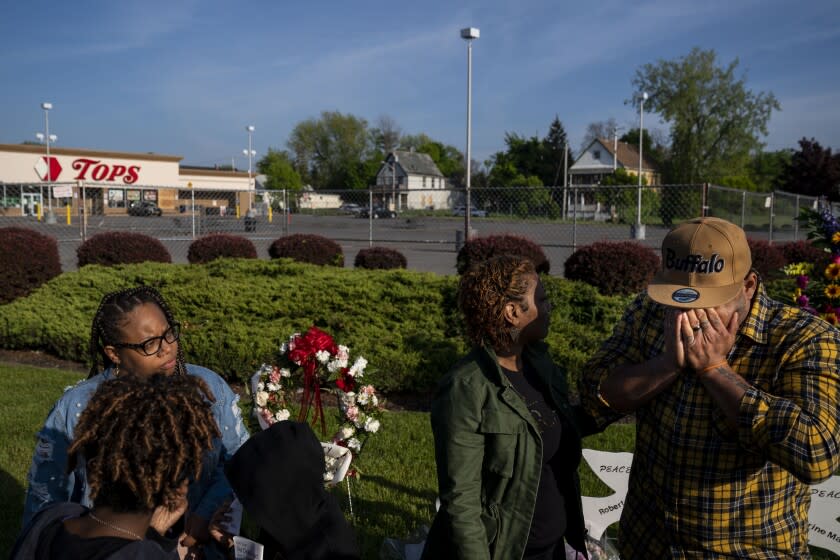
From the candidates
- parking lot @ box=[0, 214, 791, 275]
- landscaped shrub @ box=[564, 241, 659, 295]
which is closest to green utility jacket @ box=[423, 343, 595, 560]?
landscaped shrub @ box=[564, 241, 659, 295]

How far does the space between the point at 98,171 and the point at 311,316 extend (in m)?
46.9

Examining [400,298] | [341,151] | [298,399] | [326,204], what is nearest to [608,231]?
[400,298]

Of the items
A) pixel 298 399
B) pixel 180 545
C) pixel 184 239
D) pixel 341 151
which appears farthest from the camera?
pixel 341 151

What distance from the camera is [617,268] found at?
9.69m

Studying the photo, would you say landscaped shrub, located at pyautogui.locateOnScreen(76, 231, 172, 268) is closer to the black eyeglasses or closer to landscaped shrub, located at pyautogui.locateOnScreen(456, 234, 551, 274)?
landscaped shrub, located at pyautogui.locateOnScreen(456, 234, 551, 274)

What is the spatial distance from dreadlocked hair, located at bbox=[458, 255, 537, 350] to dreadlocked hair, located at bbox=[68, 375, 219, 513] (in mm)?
987

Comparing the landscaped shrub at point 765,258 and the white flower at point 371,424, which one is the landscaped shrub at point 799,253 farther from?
the white flower at point 371,424

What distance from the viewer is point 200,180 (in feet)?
181

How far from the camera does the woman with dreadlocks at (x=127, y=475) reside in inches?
69.1

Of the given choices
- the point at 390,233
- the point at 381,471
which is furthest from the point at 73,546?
the point at 390,233

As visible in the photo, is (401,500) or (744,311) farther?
(401,500)

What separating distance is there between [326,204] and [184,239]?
1478 inches

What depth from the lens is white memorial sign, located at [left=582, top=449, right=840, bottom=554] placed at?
10.3 feet

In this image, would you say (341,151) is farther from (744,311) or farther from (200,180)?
(744,311)
